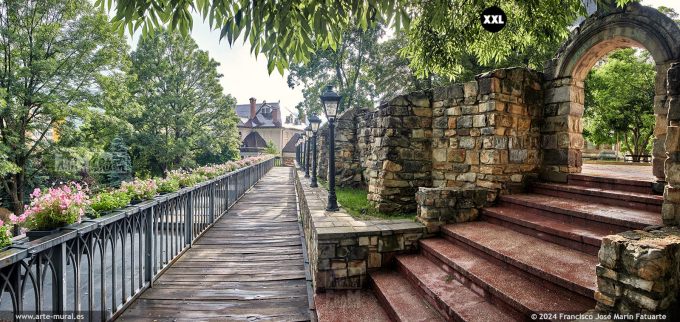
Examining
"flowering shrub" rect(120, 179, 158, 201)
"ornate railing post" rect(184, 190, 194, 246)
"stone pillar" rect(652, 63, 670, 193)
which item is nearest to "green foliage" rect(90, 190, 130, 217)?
"flowering shrub" rect(120, 179, 158, 201)

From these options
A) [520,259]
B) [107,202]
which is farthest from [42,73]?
[520,259]

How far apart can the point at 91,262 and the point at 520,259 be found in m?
4.04

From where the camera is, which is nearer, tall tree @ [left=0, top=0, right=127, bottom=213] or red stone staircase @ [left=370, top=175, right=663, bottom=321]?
red stone staircase @ [left=370, top=175, right=663, bottom=321]

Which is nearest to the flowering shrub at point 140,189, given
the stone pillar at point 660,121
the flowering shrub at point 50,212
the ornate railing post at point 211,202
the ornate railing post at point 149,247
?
the ornate railing post at point 149,247

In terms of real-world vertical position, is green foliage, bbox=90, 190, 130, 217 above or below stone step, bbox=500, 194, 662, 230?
above

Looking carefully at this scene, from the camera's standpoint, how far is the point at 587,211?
135 inches

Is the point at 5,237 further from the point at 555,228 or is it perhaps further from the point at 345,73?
the point at 345,73

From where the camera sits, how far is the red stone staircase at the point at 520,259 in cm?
248

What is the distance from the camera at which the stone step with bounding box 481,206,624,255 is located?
117 inches

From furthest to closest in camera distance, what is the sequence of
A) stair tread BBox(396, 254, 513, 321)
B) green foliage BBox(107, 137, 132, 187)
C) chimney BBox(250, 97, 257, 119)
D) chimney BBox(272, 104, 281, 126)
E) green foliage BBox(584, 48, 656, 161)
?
chimney BBox(272, 104, 281, 126) → chimney BBox(250, 97, 257, 119) → green foliage BBox(107, 137, 132, 187) → green foliage BBox(584, 48, 656, 161) → stair tread BBox(396, 254, 513, 321)

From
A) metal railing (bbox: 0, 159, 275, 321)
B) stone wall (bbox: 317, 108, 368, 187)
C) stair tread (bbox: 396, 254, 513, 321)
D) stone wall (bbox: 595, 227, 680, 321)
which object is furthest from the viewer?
stone wall (bbox: 317, 108, 368, 187)

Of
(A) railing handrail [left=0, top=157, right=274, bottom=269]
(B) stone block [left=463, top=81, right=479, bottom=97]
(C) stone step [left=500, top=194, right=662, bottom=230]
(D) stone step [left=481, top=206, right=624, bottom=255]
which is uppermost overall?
(B) stone block [left=463, top=81, right=479, bottom=97]

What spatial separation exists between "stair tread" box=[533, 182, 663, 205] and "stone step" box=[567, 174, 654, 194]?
4.1 inches

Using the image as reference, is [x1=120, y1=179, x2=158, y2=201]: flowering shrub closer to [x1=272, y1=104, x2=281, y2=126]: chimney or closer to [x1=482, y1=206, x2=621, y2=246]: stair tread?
[x1=482, y1=206, x2=621, y2=246]: stair tread
